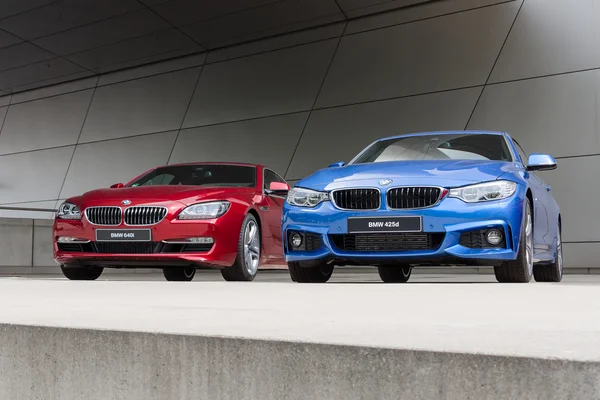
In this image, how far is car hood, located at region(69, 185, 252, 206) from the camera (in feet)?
25.2

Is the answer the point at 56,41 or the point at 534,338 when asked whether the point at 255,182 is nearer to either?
the point at 534,338

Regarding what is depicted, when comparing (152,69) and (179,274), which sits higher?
(152,69)

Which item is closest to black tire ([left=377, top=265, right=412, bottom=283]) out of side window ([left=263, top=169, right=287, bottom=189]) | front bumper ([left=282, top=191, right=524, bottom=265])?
side window ([left=263, top=169, right=287, bottom=189])

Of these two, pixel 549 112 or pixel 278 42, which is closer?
pixel 549 112

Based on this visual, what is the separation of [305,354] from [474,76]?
43.8 ft

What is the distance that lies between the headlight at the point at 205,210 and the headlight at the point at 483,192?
104 inches

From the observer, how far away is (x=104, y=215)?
25.5ft

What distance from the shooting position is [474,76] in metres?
14.5

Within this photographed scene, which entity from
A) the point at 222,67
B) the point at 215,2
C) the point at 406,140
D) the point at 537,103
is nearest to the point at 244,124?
the point at 222,67

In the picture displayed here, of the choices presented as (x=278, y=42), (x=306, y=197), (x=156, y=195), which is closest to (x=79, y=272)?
(x=156, y=195)

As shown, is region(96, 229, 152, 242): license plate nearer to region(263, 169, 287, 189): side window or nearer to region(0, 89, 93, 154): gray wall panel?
region(263, 169, 287, 189): side window

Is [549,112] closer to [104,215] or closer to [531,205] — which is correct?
Result: [531,205]

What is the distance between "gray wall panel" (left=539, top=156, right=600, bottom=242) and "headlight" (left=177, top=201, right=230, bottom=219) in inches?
294

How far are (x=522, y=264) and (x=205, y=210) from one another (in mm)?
3215
